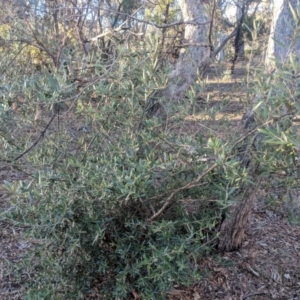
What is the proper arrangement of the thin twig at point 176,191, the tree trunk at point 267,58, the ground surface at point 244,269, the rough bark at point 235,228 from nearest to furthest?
1. the thin twig at point 176,191
2. the tree trunk at point 267,58
3. the ground surface at point 244,269
4. the rough bark at point 235,228

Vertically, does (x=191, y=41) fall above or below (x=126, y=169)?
above

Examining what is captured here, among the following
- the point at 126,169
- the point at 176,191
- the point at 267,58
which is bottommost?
the point at 176,191

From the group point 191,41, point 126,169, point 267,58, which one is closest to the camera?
point 126,169

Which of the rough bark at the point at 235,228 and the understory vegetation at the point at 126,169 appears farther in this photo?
the rough bark at the point at 235,228

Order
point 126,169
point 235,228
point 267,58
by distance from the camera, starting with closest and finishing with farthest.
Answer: point 126,169 < point 267,58 < point 235,228

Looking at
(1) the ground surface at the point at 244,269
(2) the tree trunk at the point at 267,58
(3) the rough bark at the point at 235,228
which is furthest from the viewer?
(3) the rough bark at the point at 235,228

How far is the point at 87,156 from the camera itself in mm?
2443

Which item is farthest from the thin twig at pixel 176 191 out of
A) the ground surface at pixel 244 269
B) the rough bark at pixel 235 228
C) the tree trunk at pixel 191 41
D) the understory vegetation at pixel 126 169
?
the rough bark at pixel 235 228

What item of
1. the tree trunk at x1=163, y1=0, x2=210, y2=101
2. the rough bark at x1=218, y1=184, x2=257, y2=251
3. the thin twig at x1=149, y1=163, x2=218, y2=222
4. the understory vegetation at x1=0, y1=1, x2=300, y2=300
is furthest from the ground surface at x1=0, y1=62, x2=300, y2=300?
the thin twig at x1=149, y1=163, x2=218, y2=222

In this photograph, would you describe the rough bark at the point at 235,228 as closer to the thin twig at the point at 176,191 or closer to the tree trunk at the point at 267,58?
the tree trunk at the point at 267,58

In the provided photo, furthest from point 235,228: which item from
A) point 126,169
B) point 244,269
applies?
point 126,169

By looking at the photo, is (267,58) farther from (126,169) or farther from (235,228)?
(235,228)

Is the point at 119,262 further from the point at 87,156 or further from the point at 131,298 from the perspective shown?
the point at 87,156

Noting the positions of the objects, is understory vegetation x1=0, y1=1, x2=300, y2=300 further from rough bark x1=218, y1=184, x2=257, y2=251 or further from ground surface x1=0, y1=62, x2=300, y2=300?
rough bark x1=218, y1=184, x2=257, y2=251
